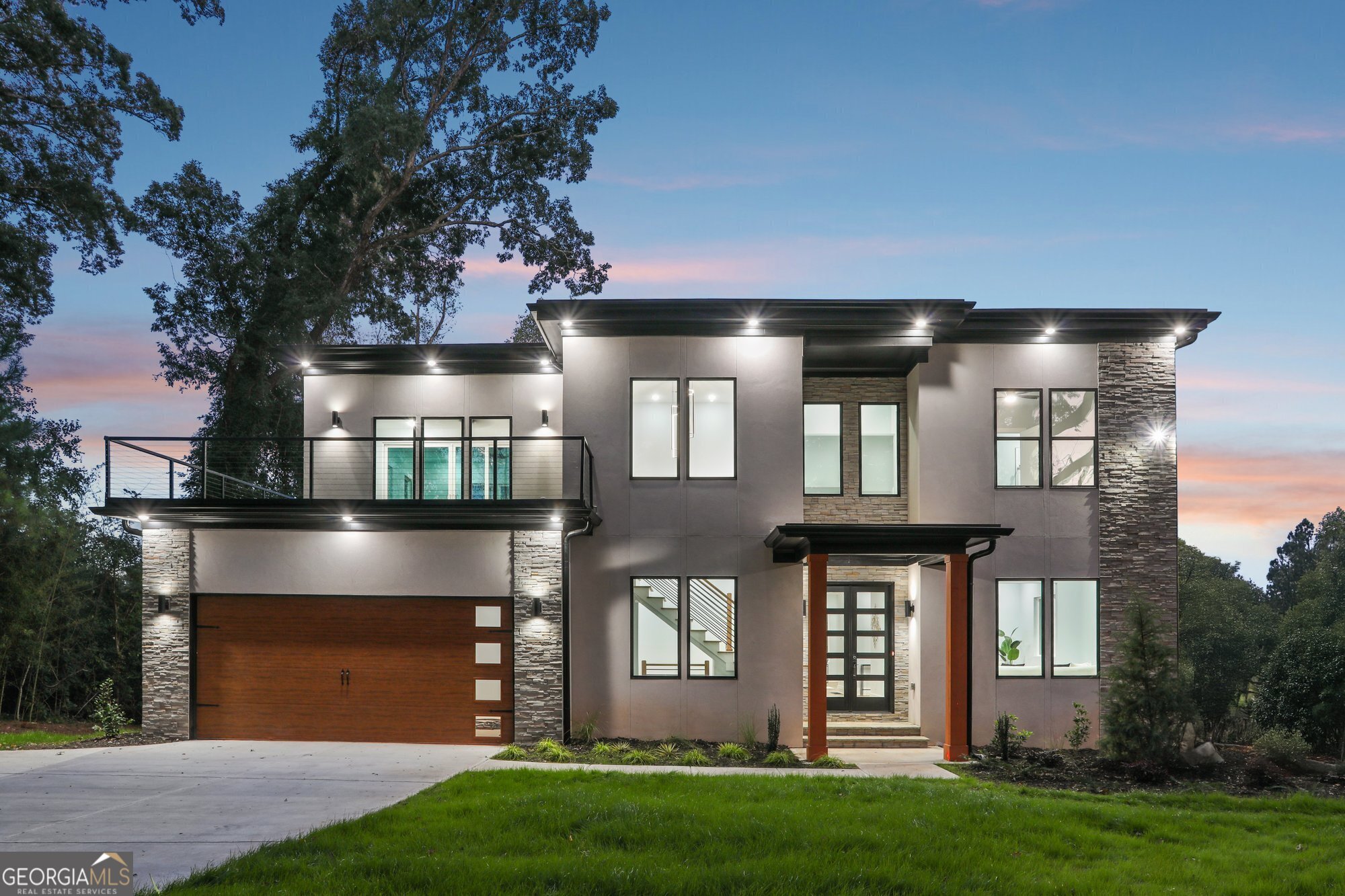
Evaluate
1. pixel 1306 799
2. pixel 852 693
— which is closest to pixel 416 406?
pixel 852 693

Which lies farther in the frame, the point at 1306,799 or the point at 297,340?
the point at 297,340

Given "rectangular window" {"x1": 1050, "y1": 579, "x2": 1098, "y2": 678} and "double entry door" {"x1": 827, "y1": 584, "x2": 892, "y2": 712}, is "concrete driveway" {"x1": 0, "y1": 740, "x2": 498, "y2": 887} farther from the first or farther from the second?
"rectangular window" {"x1": 1050, "y1": 579, "x2": 1098, "y2": 678}

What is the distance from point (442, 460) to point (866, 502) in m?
7.35

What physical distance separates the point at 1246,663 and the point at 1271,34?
2231 cm

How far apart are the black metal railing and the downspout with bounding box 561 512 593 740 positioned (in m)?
0.57

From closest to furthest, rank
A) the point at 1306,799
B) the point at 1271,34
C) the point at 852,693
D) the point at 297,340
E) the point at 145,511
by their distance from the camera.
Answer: the point at 1306,799
the point at 145,511
the point at 852,693
the point at 1271,34
the point at 297,340

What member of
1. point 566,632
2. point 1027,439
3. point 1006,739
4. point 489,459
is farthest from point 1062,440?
point 489,459

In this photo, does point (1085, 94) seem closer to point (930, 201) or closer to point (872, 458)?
point (930, 201)

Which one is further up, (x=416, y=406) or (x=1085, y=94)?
(x=1085, y=94)

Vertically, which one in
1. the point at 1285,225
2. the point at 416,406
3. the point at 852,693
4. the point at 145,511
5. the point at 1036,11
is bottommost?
the point at 852,693

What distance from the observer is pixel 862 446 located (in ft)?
49.1

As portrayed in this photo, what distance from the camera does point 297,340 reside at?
2062 cm

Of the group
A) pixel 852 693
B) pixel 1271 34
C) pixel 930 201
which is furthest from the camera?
pixel 930 201

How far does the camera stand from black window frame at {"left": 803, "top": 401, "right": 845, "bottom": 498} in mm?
14867
